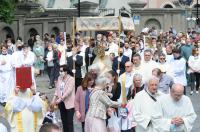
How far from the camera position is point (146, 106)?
1133 centimetres

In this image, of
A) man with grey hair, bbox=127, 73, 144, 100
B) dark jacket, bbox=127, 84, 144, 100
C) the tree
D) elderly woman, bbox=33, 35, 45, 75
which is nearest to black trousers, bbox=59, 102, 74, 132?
dark jacket, bbox=127, 84, 144, 100

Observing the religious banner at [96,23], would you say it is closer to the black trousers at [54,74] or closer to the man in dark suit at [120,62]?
the man in dark suit at [120,62]

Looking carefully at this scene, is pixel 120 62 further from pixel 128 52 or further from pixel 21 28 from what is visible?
pixel 21 28

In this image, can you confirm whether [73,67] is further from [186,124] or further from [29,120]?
[186,124]

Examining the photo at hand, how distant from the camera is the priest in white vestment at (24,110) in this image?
1298 cm

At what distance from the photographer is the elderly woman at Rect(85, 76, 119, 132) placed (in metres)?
12.8

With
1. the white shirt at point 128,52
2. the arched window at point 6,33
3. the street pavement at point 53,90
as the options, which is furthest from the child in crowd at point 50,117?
the arched window at point 6,33

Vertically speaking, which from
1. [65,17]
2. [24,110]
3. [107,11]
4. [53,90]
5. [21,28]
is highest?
[107,11]

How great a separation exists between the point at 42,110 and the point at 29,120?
11.2 inches

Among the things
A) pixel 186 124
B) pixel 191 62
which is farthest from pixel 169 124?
pixel 191 62

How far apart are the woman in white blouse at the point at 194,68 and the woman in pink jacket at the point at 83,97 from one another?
37.0 ft

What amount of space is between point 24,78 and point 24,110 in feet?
2.16

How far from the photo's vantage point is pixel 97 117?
509 inches

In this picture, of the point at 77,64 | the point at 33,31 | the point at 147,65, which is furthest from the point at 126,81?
the point at 33,31
